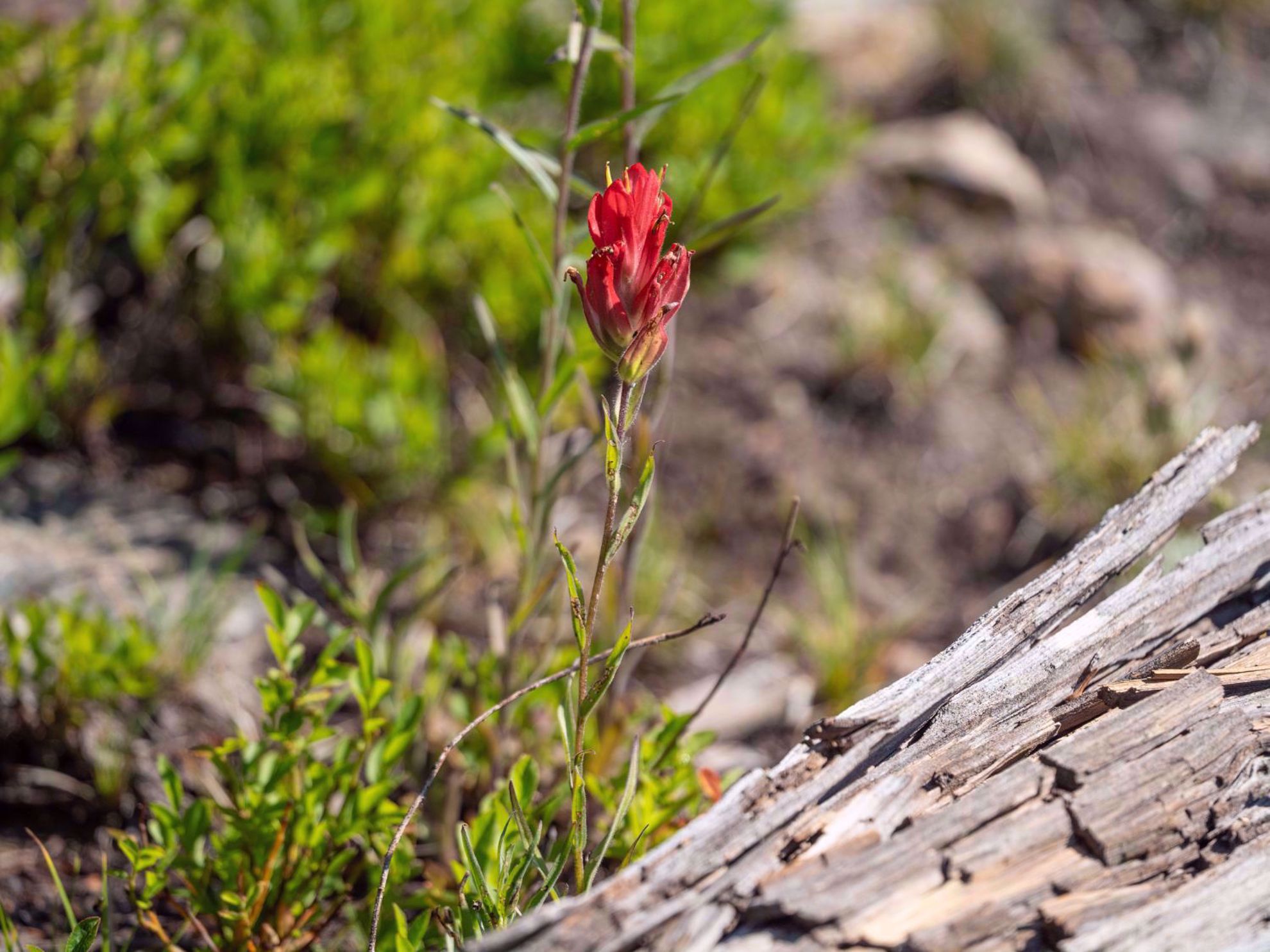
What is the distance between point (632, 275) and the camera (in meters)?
1.11

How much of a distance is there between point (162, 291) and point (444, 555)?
1050 millimetres

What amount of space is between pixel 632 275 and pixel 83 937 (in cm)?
101

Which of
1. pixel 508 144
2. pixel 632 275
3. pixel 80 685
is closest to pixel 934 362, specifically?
pixel 508 144

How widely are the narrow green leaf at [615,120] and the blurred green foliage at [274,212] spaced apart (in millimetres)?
1074

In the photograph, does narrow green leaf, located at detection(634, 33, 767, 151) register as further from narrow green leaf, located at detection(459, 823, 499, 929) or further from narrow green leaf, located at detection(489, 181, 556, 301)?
narrow green leaf, located at detection(459, 823, 499, 929)

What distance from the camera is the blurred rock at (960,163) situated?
13.9 ft

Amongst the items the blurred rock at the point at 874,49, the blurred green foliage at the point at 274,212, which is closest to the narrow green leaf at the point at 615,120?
the blurred green foliage at the point at 274,212

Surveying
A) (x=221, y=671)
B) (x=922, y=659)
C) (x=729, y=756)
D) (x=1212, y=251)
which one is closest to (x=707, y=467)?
(x=922, y=659)

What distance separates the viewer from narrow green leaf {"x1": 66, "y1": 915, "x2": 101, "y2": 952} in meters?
1.23

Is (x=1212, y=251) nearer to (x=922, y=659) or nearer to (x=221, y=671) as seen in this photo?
(x=922, y=659)

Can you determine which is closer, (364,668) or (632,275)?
(632,275)

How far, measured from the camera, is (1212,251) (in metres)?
4.43

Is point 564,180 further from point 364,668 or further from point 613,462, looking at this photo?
point 364,668

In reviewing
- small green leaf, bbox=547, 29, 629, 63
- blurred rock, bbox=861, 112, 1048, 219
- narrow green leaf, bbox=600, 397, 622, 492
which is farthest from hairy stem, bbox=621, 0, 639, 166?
blurred rock, bbox=861, 112, 1048, 219
